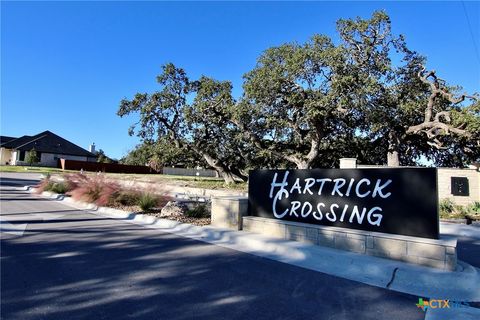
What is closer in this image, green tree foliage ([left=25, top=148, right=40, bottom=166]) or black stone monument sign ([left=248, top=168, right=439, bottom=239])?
black stone monument sign ([left=248, top=168, right=439, bottom=239])

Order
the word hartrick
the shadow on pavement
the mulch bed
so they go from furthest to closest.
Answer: the mulch bed < the word hartrick < the shadow on pavement

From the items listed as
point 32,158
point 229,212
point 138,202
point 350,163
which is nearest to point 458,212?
point 350,163

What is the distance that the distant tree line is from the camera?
21203 mm

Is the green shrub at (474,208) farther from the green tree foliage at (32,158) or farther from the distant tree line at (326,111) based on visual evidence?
the green tree foliage at (32,158)

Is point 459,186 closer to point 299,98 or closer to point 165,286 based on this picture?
point 299,98

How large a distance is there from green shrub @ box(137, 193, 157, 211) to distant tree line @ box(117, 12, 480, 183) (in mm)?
12353

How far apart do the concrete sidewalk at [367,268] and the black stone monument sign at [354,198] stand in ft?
2.20

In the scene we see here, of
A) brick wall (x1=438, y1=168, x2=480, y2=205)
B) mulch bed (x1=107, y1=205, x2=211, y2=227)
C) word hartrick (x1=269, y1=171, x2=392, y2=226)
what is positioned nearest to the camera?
word hartrick (x1=269, y1=171, x2=392, y2=226)

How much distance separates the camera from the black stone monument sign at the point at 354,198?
5926 millimetres

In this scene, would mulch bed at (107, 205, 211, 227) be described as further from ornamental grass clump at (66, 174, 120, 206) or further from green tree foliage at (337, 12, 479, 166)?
green tree foliage at (337, 12, 479, 166)

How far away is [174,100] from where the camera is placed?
2892cm

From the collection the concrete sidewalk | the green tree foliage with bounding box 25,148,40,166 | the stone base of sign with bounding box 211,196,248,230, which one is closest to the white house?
the green tree foliage with bounding box 25,148,40,166

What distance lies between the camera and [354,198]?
682 cm

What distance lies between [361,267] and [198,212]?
595 cm
